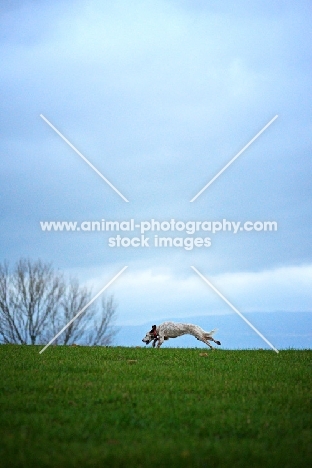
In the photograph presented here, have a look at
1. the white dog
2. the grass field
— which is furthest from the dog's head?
the grass field

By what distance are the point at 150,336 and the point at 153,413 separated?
1110cm

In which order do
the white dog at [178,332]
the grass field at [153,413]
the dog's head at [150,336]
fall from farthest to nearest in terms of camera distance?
the dog's head at [150,336]
the white dog at [178,332]
the grass field at [153,413]

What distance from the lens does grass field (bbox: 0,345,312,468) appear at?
27.5 feet

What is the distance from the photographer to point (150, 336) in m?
21.8

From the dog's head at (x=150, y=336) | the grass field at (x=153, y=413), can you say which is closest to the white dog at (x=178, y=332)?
A: the dog's head at (x=150, y=336)

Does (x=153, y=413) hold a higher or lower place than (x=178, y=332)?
lower

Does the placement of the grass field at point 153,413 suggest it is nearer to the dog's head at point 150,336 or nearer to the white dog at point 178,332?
the white dog at point 178,332

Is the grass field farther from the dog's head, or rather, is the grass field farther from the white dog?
the dog's head

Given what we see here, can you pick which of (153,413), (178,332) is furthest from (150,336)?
(153,413)

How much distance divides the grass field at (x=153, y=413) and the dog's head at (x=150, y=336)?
4021 millimetres

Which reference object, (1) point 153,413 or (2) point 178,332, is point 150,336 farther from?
(1) point 153,413

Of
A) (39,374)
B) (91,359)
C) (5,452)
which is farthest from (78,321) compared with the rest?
A: (5,452)

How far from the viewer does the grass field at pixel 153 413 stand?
839 cm

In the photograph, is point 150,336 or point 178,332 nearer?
point 178,332
